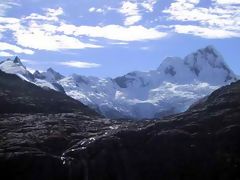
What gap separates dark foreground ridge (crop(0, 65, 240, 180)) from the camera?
520ft

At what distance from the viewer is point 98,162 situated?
164125mm

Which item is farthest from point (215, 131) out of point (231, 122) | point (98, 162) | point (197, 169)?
point (98, 162)

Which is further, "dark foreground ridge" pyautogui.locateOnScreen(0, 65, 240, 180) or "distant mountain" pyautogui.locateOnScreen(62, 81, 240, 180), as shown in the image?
"distant mountain" pyautogui.locateOnScreen(62, 81, 240, 180)

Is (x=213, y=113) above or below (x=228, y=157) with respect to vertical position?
above

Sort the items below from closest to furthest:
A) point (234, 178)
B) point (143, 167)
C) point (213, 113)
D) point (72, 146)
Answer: point (234, 178)
point (143, 167)
point (72, 146)
point (213, 113)

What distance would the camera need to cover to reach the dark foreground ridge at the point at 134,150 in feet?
520

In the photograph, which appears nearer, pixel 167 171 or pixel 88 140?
pixel 167 171

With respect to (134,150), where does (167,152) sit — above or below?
below

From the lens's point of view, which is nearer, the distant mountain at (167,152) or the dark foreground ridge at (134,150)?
the dark foreground ridge at (134,150)

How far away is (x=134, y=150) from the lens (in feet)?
561

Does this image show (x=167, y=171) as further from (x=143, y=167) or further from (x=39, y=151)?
(x=39, y=151)

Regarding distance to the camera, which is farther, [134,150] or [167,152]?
[134,150]

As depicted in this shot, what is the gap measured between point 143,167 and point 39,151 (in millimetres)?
28474

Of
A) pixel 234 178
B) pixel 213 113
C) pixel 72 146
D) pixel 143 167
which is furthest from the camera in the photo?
pixel 213 113
